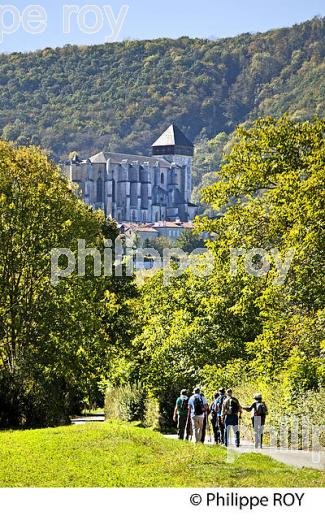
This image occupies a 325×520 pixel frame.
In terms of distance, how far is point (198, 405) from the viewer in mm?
25484

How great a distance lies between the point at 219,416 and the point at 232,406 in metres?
1.89

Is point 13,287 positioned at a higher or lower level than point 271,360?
higher

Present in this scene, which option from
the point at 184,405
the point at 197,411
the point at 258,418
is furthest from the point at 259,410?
the point at 184,405

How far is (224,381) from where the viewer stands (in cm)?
3466

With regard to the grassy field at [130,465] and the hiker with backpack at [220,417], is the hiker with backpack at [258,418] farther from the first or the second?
the grassy field at [130,465]

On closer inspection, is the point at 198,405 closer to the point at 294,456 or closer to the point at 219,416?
the point at 219,416

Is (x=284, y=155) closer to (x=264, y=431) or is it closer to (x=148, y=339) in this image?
(x=148, y=339)

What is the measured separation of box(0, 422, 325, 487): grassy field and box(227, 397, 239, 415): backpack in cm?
104

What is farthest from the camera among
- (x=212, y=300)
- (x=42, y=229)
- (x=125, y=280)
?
(x=125, y=280)

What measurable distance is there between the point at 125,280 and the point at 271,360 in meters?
25.3

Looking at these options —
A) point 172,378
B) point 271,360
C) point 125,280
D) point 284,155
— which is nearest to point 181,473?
point 271,360

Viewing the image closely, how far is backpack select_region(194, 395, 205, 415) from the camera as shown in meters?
25.5

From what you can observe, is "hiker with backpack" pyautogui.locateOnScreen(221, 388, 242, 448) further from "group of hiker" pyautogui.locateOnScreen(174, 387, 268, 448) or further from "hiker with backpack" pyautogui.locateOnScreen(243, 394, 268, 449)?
"hiker with backpack" pyautogui.locateOnScreen(243, 394, 268, 449)
